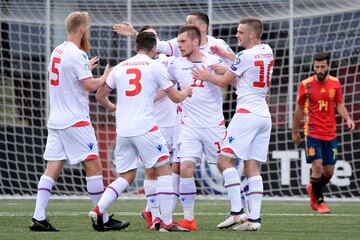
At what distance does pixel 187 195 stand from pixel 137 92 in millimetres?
1383

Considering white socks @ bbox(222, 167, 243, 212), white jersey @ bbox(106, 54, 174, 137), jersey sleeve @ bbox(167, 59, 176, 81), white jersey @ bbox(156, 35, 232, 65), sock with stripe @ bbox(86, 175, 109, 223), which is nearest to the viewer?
white jersey @ bbox(106, 54, 174, 137)

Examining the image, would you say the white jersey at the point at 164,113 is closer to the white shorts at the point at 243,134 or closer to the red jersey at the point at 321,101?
the white shorts at the point at 243,134

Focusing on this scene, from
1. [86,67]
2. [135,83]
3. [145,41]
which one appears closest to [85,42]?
[86,67]

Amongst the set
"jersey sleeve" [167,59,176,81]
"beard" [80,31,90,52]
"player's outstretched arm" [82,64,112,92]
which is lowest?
"player's outstretched arm" [82,64,112,92]

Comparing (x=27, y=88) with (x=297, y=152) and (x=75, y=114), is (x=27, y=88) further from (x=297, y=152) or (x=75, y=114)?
(x=75, y=114)

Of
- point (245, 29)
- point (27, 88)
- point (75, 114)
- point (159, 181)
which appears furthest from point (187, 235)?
point (27, 88)

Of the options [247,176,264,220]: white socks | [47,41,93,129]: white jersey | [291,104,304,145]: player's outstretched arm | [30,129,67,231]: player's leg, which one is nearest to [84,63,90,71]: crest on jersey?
[47,41,93,129]: white jersey

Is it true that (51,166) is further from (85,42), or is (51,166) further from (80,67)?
(85,42)

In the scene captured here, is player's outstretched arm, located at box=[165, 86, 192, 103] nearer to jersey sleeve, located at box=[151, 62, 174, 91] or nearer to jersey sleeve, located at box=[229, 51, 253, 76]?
jersey sleeve, located at box=[151, 62, 174, 91]

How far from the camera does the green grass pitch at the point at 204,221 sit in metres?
9.04

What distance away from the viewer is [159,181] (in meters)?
9.67

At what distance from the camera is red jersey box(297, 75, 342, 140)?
1370cm

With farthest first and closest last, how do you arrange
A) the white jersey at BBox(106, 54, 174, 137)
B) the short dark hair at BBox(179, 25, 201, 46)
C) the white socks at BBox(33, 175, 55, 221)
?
the short dark hair at BBox(179, 25, 201, 46) < the white socks at BBox(33, 175, 55, 221) < the white jersey at BBox(106, 54, 174, 137)

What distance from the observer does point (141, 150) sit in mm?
9555
